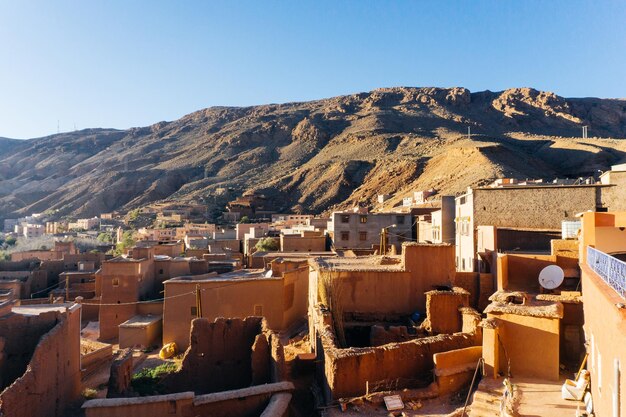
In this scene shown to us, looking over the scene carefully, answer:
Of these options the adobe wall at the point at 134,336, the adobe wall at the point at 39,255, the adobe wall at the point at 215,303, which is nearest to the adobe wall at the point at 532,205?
the adobe wall at the point at 215,303

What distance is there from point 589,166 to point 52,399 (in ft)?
191

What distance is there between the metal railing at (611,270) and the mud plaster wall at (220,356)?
20.9 ft

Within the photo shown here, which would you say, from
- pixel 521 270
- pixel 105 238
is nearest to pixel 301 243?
pixel 521 270

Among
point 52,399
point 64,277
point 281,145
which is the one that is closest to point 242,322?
point 52,399

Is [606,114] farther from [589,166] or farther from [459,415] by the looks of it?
[459,415]

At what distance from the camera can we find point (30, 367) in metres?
9.02

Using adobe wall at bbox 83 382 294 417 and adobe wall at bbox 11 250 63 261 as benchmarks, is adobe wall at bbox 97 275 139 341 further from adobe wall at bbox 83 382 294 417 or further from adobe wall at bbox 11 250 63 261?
adobe wall at bbox 11 250 63 261

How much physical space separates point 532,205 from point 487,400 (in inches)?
446

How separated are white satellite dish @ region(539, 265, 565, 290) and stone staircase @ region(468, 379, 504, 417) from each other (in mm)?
3469

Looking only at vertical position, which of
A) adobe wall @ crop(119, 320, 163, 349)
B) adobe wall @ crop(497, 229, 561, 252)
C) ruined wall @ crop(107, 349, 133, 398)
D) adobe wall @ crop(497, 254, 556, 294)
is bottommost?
adobe wall @ crop(119, 320, 163, 349)

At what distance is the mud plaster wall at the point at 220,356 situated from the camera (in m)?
11.0

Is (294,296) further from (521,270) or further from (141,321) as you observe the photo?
(521,270)

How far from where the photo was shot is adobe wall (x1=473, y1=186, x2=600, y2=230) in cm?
1711

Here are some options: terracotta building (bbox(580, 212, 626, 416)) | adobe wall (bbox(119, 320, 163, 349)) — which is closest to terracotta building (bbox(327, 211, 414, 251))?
adobe wall (bbox(119, 320, 163, 349))
